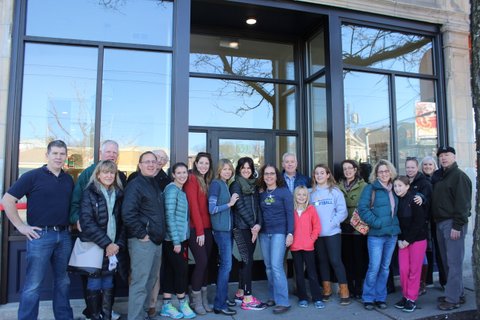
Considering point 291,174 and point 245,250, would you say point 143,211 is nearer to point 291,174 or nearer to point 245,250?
point 245,250

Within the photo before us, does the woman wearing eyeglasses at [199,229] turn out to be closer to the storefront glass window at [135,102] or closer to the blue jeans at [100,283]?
the blue jeans at [100,283]

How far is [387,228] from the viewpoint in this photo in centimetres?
461

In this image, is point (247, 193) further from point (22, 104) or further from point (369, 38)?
point (369, 38)

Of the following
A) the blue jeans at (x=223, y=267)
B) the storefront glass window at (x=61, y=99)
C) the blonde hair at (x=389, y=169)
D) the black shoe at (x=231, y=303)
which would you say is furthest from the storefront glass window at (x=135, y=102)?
the blonde hair at (x=389, y=169)

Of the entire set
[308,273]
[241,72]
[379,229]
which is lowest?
[308,273]

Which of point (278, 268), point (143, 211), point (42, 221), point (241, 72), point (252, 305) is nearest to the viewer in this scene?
point (42, 221)

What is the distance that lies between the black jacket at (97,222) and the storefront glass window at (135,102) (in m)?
1.54

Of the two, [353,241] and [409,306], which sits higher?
[353,241]

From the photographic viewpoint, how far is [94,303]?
151 inches

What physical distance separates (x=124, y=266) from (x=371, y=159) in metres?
4.60

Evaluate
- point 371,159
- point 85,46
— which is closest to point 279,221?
point 371,159

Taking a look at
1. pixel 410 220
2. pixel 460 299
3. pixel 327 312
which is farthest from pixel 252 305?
pixel 460 299

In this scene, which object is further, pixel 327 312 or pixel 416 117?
pixel 416 117

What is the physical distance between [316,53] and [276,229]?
375cm
